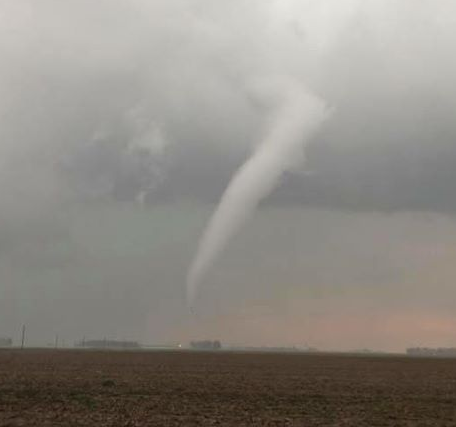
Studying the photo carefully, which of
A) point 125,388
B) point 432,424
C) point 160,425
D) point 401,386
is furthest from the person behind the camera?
point 401,386

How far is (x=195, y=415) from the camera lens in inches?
1113

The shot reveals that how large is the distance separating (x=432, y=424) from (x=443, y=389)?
21467 mm

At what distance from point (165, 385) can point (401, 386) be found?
1859cm

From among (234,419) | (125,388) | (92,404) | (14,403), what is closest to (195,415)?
(234,419)

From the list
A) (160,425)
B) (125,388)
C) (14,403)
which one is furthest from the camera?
(125,388)

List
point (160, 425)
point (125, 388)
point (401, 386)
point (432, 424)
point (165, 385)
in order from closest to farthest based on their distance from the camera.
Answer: point (160, 425), point (432, 424), point (125, 388), point (165, 385), point (401, 386)

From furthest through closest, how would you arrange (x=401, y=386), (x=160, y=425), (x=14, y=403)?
1. (x=401, y=386)
2. (x=14, y=403)
3. (x=160, y=425)

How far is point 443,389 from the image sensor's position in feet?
154

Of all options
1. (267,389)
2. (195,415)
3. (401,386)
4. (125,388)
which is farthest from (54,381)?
(401,386)

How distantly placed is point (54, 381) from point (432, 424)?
30197 millimetres

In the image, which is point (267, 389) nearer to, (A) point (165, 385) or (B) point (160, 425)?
(A) point (165, 385)

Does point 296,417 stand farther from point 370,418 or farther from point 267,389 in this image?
point 267,389

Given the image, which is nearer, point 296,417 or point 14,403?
point 296,417

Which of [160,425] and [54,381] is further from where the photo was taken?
[54,381]
